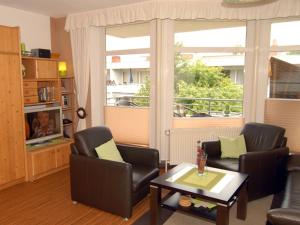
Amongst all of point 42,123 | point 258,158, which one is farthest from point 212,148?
point 42,123

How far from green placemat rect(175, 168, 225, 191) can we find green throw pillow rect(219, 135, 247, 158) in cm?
78

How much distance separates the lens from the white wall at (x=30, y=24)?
13.5ft

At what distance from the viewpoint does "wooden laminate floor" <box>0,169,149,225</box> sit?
2770mm

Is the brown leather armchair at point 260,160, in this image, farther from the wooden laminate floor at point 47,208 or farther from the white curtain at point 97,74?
the white curtain at point 97,74

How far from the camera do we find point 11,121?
11.8ft

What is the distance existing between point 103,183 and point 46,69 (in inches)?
91.3

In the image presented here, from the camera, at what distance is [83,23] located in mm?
4496

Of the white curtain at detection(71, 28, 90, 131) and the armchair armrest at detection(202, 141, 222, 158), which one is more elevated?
the white curtain at detection(71, 28, 90, 131)

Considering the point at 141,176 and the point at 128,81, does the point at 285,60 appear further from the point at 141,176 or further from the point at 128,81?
the point at 141,176

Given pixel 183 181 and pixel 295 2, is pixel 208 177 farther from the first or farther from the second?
pixel 295 2

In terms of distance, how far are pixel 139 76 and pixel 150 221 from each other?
8.52 feet

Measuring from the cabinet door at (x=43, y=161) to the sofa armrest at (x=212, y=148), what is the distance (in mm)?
2339

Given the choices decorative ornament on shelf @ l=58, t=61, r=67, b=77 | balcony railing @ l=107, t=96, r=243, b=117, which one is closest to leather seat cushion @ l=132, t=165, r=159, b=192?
balcony railing @ l=107, t=96, r=243, b=117

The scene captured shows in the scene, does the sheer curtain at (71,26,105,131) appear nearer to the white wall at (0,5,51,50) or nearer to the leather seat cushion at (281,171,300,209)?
the white wall at (0,5,51,50)
